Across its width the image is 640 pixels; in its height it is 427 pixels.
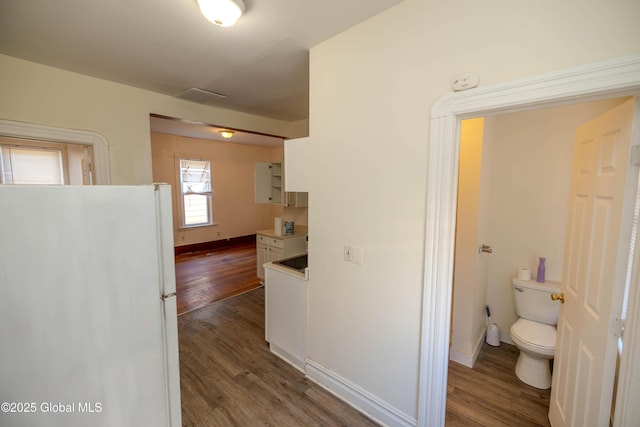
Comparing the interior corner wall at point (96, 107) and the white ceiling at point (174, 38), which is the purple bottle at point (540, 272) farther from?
the interior corner wall at point (96, 107)

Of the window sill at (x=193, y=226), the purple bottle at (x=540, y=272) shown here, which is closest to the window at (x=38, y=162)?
the window sill at (x=193, y=226)

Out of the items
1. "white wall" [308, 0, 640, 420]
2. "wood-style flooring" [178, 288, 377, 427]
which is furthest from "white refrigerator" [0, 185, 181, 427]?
"white wall" [308, 0, 640, 420]

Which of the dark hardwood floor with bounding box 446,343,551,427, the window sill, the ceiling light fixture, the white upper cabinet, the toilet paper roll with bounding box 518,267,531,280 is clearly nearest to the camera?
the ceiling light fixture

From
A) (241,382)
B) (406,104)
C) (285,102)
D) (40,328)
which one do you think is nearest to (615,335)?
(406,104)

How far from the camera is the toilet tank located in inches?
90.3

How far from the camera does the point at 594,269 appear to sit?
1.32 metres

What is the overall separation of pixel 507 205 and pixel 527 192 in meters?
0.19

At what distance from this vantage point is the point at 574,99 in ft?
3.68

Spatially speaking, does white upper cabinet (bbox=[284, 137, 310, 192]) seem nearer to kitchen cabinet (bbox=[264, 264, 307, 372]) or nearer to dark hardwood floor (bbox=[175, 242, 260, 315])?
kitchen cabinet (bbox=[264, 264, 307, 372])

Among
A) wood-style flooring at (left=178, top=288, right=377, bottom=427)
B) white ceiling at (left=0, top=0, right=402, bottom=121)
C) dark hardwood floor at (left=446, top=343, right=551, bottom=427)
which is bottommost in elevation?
wood-style flooring at (left=178, top=288, right=377, bottom=427)

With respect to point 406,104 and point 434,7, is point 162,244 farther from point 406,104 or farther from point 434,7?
point 434,7

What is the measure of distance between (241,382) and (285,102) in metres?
3.00

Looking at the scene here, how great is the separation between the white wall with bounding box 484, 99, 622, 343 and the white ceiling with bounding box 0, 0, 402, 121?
174 cm

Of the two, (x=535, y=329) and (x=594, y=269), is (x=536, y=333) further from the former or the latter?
(x=594, y=269)
